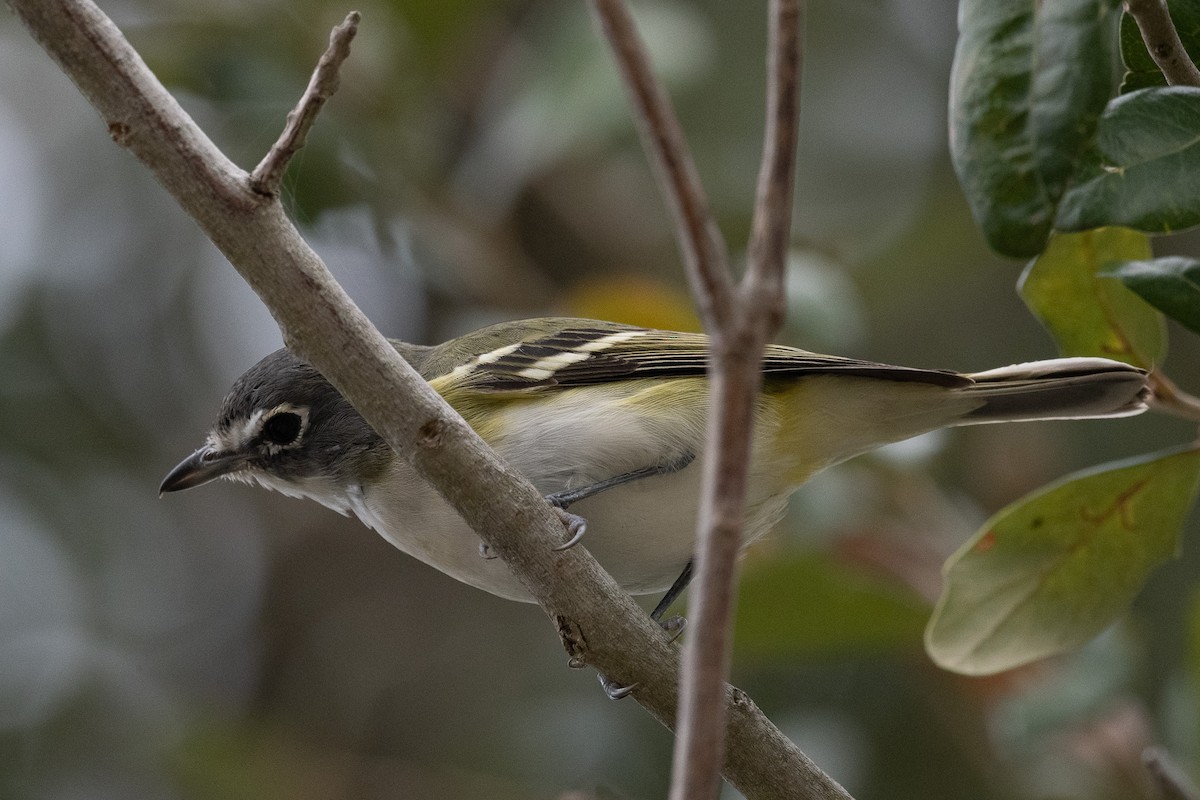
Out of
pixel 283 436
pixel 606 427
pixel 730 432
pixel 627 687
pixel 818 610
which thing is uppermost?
pixel 730 432

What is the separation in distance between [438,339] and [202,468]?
252 centimetres

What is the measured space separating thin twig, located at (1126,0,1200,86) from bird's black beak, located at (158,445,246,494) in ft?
7.45

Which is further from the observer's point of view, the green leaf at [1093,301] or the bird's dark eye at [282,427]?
the bird's dark eye at [282,427]

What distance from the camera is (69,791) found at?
5402 millimetres

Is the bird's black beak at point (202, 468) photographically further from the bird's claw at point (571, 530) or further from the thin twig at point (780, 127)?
the thin twig at point (780, 127)

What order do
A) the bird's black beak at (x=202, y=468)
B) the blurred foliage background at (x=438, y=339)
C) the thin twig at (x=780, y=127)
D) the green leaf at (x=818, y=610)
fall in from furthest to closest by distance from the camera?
the blurred foliage background at (x=438, y=339) < the green leaf at (x=818, y=610) < the bird's black beak at (x=202, y=468) < the thin twig at (x=780, y=127)

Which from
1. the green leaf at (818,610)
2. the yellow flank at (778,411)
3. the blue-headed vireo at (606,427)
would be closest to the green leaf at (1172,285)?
the blue-headed vireo at (606,427)

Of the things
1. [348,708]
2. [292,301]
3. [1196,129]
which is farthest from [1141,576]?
[348,708]

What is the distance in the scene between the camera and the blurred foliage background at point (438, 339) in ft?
12.3

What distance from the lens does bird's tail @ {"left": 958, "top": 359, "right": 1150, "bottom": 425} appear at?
2377 millimetres

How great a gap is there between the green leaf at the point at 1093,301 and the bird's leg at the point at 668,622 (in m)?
0.91

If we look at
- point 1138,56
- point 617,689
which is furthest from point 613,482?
point 1138,56

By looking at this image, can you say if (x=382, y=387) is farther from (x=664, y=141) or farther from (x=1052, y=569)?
(x=1052, y=569)

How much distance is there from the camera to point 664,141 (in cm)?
116
